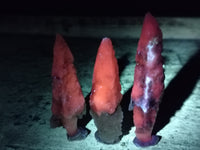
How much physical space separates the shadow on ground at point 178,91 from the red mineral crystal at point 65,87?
1066 millimetres

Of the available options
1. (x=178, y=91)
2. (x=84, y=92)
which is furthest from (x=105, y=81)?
(x=178, y=91)

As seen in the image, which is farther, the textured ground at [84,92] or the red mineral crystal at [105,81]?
the textured ground at [84,92]

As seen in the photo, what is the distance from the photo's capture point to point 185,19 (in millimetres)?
5586

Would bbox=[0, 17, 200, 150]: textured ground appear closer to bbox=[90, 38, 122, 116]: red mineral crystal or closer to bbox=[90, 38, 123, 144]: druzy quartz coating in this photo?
bbox=[90, 38, 123, 144]: druzy quartz coating

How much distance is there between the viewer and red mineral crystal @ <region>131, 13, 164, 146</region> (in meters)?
2.01

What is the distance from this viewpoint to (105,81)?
220 cm

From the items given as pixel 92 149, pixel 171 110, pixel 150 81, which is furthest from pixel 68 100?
pixel 171 110

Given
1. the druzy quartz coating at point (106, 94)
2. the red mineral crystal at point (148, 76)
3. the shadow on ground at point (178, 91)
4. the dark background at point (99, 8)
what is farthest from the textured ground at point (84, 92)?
the dark background at point (99, 8)

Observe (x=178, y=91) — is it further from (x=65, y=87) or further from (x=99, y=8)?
(x=99, y=8)

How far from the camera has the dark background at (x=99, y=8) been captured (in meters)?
6.55

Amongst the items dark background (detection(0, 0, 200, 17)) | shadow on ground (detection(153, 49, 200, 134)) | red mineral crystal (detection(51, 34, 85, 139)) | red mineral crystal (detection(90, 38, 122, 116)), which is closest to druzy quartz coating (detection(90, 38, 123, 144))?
red mineral crystal (detection(90, 38, 122, 116))

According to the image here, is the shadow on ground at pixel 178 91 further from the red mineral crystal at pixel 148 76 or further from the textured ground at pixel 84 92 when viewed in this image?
the red mineral crystal at pixel 148 76

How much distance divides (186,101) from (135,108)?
137cm

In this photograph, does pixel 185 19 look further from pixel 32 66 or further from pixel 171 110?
pixel 32 66
